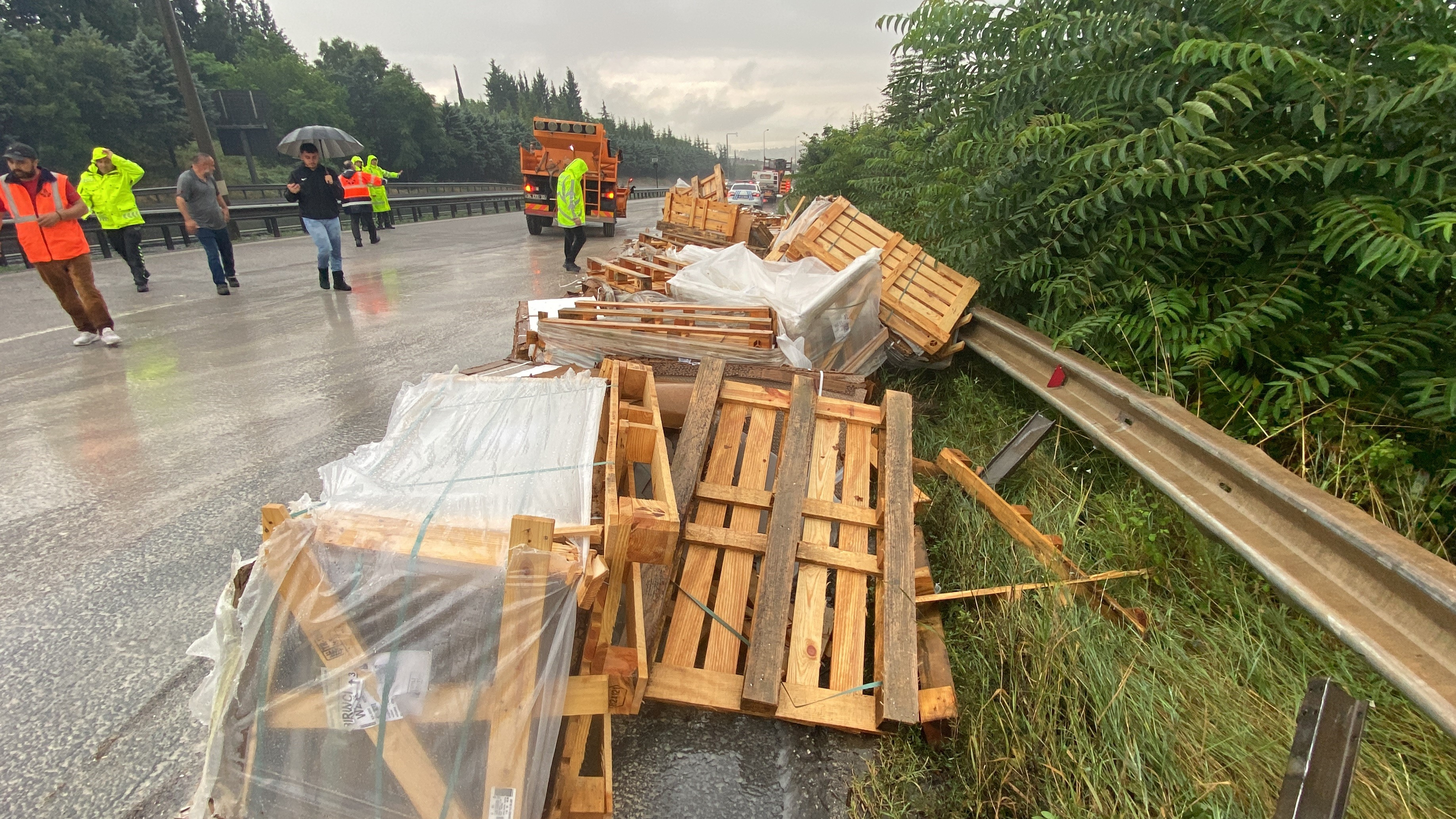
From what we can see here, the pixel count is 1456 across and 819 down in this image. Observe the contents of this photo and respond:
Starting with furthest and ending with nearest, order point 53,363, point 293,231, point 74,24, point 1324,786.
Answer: point 74,24, point 293,231, point 53,363, point 1324,786

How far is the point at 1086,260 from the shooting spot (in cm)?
358

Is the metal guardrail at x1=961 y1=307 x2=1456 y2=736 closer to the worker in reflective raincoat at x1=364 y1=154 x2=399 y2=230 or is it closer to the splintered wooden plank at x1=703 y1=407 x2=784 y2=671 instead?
the splintered wooden plank at x1=703 y1=407 x2=784 y2=671

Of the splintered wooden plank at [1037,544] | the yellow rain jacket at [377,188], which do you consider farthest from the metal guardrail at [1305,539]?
the yellow rain jacket at [377,188]

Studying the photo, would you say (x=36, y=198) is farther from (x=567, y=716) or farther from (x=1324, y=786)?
(x=1324, y=786)

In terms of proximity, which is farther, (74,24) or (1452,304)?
(74,24)

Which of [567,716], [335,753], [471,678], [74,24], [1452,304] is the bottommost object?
[567,716]

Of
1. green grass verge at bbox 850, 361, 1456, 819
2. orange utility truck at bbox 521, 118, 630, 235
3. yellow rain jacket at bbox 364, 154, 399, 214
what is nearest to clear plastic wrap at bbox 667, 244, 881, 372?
green grass verge at bbox 850, 361, 1456, 819

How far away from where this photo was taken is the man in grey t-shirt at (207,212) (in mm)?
7664

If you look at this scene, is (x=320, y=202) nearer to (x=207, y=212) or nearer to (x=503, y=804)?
(x=207, y=212)

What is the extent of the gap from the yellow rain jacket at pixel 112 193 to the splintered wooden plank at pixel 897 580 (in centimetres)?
959

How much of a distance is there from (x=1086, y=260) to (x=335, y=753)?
3.94m

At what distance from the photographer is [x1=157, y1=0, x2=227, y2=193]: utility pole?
10.7m

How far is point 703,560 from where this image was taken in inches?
103

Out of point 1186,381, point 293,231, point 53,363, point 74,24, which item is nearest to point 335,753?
point 1186,381
